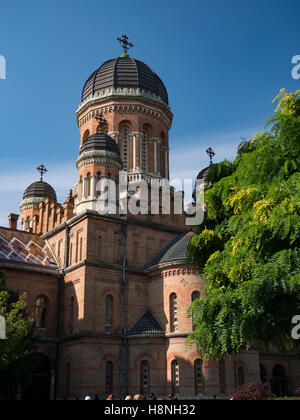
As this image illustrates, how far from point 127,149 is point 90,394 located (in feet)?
61.9

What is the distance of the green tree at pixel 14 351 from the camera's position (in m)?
22.0

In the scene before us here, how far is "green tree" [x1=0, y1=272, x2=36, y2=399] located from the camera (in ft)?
72.1

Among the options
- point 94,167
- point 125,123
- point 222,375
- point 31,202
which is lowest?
point 222,375

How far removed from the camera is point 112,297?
29.3 metres

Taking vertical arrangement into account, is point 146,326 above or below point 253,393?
above

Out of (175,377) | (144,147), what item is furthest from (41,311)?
(144,147)

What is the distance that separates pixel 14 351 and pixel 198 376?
10.3 metres

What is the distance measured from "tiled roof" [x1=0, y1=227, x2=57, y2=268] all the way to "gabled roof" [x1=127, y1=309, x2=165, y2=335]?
7010mm

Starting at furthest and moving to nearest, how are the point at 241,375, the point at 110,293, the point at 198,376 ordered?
the point at 110,293 < the point at 241,375 < the point at 198,376

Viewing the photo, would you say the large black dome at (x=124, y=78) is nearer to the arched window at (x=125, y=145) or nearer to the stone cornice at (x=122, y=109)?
the stone cornice at (x=122, y=109)

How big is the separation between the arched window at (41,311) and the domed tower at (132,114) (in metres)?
11.3

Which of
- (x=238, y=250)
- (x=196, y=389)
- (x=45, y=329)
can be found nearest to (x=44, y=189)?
(x=45, y=329)

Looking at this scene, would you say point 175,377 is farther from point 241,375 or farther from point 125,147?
point 125,147

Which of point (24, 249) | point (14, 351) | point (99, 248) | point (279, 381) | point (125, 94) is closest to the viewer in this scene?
point (14, 351)
